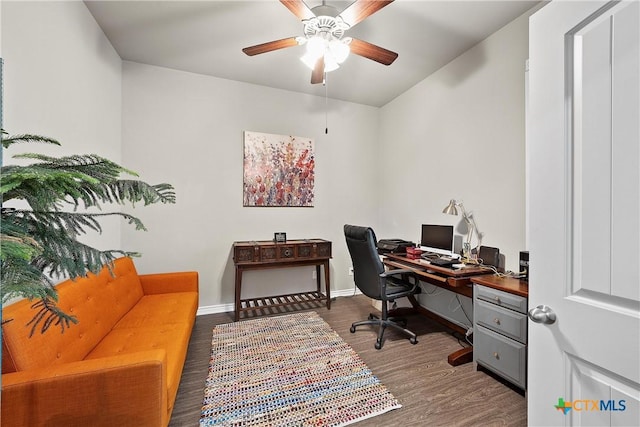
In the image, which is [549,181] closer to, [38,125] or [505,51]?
[505,51]

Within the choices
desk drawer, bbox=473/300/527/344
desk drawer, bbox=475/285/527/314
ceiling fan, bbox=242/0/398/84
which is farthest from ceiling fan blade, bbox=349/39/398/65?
desk drawer, bbox=473/300/527/344

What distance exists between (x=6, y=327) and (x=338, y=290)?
328 cm

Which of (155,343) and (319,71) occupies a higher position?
(319,71)

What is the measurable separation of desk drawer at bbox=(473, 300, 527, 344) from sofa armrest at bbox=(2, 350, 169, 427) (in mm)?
2107

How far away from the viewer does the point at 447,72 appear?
2.94 meters

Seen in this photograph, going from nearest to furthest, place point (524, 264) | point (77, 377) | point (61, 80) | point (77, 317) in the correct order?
point (77, 377), point (77, 317), point (61, 80), point (524, 264)

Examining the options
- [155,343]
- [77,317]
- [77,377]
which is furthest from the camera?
[155,343]

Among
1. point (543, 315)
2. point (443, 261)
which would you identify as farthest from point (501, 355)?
point (543, 315)

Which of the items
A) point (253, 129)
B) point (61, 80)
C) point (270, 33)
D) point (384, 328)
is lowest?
point (384, 328)

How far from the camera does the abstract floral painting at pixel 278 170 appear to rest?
3.44m

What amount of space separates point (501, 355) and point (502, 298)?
0.40 meters

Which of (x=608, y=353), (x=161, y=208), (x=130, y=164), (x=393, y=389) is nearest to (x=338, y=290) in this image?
(x=393, y=389)

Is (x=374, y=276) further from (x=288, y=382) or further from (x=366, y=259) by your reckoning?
(x=288, y=382)

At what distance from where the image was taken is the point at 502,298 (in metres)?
1.89
